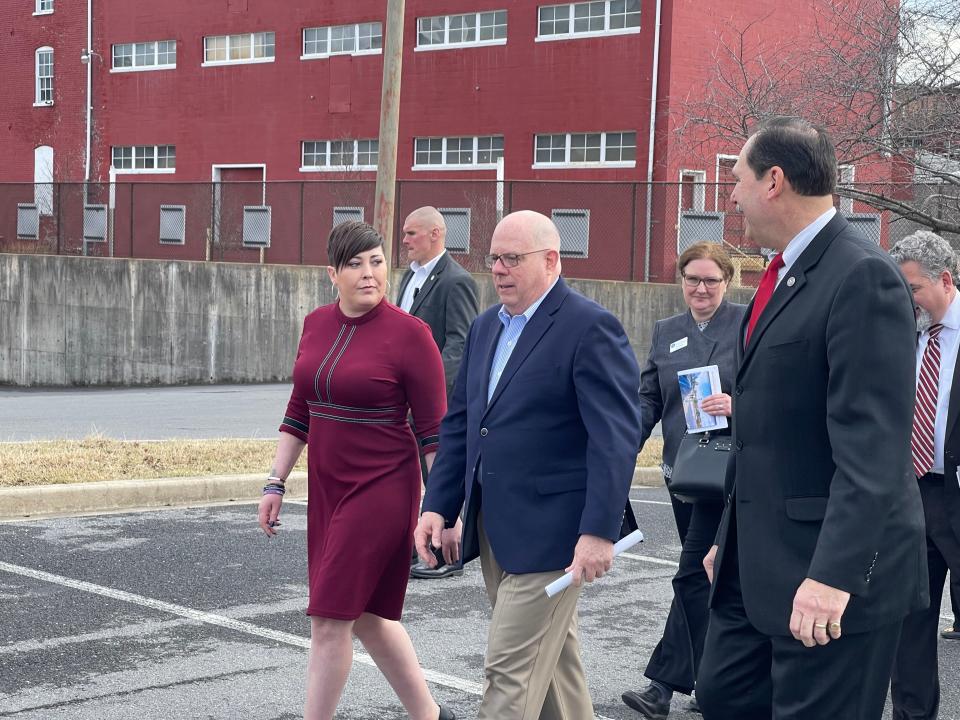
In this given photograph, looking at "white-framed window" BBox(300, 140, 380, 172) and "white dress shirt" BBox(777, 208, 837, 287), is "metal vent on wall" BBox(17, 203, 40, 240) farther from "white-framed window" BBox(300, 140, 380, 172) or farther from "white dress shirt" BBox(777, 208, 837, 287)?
"white dress shirt" BBox(777, 208, 837, 287)

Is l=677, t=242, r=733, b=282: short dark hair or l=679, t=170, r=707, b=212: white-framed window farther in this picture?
l=679, t=170, r=707, b=212: white-framed window

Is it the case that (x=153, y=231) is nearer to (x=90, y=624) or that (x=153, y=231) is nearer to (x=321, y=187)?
(x=321, y=187)

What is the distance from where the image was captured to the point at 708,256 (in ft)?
19.1

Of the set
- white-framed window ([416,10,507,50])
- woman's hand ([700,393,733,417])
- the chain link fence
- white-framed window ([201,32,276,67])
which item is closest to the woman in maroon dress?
woman's hand ([700,393,733,417])

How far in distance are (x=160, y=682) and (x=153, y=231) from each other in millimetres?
25925

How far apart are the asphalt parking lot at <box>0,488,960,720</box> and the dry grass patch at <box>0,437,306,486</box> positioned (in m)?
0.81

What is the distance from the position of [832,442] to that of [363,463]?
2.10 metres

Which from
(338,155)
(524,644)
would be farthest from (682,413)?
(338,155)

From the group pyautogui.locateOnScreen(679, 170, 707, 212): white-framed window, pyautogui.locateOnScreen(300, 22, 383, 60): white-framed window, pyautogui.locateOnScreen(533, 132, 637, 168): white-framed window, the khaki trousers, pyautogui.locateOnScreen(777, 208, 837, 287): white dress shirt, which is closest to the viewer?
pyautogui.locateOnScreen(777, 208, 837, 287): white dress shirt

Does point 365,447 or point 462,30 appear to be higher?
point 462,30

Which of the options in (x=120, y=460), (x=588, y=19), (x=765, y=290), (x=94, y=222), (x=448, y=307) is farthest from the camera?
(x=94, y=222)

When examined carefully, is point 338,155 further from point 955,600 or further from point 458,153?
point 955,600

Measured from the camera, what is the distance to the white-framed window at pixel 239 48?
125ft

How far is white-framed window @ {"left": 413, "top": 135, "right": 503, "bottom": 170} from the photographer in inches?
1315
